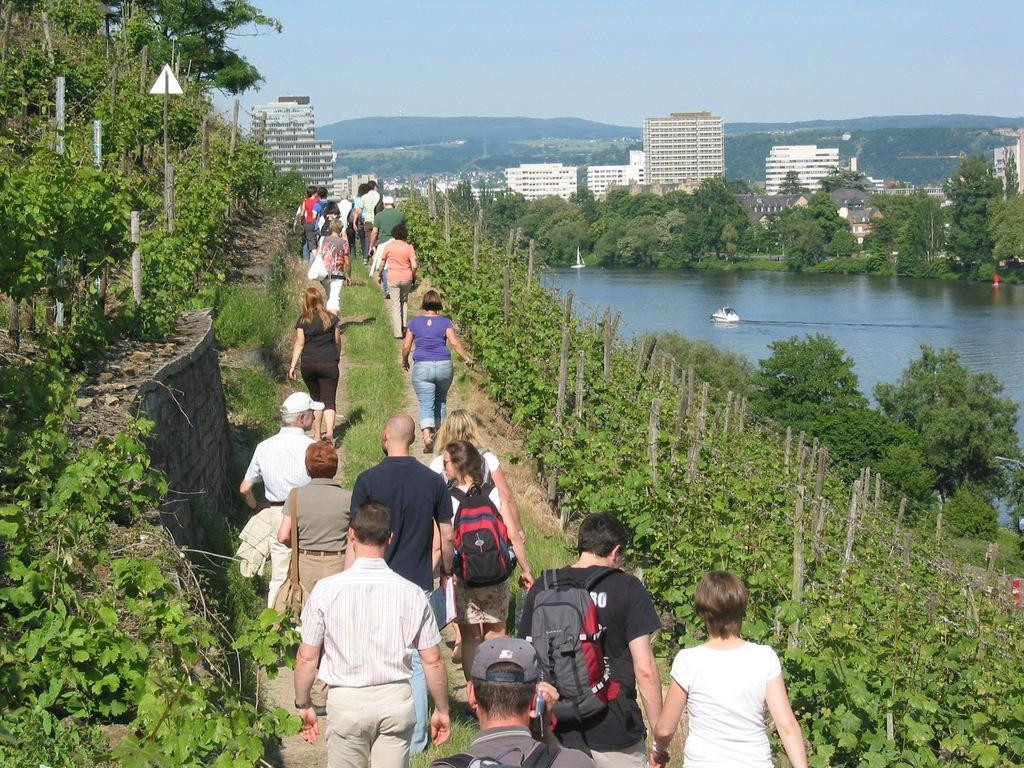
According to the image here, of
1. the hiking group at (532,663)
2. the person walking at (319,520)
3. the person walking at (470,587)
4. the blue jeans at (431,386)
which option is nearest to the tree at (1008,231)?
the blue jeans at (431,386)

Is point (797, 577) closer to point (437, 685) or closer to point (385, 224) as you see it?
point (437, 685)

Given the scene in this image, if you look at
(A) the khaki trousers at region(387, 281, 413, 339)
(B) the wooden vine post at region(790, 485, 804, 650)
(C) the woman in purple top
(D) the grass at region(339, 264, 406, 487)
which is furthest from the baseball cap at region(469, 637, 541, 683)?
(A) the khaki trousers at region(387, 281, 413, 339)

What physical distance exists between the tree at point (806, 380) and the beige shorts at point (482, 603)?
201ft

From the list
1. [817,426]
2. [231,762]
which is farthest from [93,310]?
[817,426]

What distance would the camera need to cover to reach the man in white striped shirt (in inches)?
168

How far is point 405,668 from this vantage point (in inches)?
170

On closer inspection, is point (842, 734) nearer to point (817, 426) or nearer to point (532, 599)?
point (532, 599)

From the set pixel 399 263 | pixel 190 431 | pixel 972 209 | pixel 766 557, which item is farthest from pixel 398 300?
pixel 972 209

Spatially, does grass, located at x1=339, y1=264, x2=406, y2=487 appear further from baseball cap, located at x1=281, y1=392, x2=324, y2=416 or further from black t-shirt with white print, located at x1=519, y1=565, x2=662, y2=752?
black t-shirt with white print, located at x1=519, y1=565, x2=662, y2=752

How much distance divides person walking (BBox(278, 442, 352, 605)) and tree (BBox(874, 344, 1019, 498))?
216 ft

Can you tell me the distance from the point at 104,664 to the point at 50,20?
69.9 ft

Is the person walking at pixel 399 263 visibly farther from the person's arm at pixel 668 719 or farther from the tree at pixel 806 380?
the tree at pixel 806 380

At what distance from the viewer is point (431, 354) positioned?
30.8 ft

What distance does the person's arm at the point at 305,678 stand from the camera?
4.36 metres
